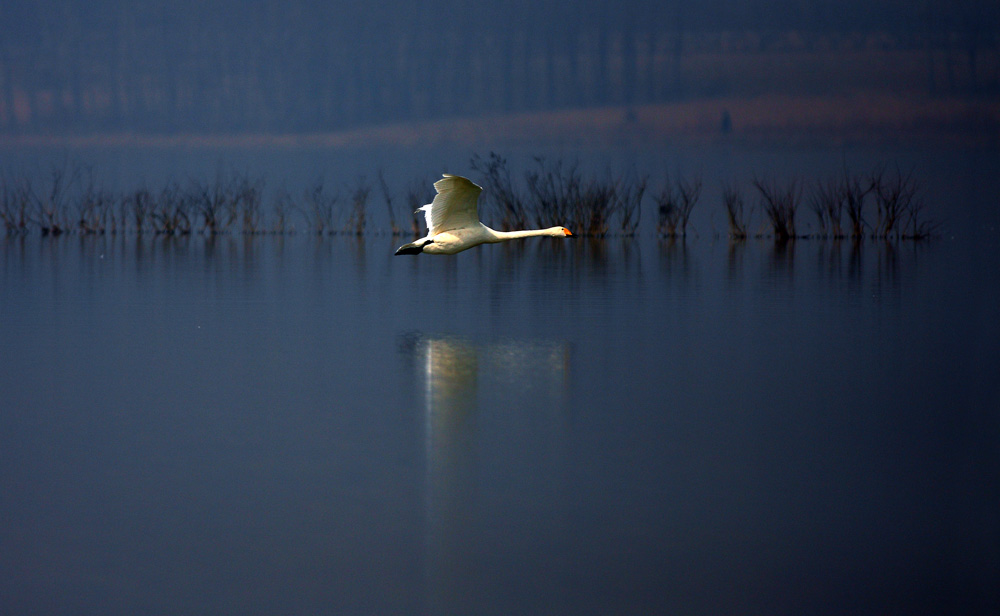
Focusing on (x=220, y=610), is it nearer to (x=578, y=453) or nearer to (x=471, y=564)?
(x=471, y=564)

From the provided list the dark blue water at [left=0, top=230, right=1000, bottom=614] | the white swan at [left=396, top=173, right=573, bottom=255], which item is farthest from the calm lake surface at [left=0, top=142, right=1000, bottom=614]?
the white swan at [left=396, top=173, right=573, bottom=255]

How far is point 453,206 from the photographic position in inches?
428

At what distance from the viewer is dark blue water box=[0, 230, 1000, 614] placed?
4.08m

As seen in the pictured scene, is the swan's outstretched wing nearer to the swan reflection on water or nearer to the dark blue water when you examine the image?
the dark blue water

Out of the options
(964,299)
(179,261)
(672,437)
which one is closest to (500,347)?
(672,437)

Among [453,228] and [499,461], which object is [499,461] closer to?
[499,461]

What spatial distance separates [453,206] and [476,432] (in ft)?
16.5

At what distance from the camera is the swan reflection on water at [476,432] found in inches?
174

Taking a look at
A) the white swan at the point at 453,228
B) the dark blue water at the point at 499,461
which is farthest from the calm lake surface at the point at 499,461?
the white swan at the point at 453,228

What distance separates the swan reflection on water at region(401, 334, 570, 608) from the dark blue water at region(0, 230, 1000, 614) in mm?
19

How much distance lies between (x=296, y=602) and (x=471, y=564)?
632 millimetres

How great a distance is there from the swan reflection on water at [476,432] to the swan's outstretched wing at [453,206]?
1.42 metres

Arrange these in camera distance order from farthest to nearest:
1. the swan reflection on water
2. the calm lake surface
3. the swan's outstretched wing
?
the swan's outstretched wing, the swan reflection on water, the calm lake surface

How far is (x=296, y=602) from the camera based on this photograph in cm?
392
